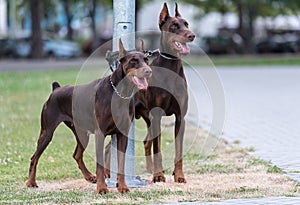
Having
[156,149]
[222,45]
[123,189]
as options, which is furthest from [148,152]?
[222,45]

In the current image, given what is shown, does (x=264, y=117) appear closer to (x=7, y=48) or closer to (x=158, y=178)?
(x=158, y=178)

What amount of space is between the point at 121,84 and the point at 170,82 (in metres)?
0.91

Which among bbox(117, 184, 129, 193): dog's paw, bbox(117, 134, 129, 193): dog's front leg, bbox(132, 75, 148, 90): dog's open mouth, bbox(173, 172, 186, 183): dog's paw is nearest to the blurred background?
bbox(173, 172, 186, 183): dog's paw

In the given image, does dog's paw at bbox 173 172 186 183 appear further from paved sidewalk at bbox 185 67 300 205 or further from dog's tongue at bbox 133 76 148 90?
dog's tongue at bbox 133 76 148 90

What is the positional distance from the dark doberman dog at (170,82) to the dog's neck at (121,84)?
784 mm

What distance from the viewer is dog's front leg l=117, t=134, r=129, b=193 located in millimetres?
7953

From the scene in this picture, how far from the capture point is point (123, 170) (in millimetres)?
8000

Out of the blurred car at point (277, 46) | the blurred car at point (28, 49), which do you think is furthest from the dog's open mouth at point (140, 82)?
the blurred car at point (277, 46)

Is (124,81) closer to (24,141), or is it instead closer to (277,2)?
(24,141)

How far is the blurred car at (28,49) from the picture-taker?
164ft

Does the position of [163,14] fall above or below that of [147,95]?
above

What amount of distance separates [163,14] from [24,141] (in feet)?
15.3

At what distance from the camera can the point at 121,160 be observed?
8.02m

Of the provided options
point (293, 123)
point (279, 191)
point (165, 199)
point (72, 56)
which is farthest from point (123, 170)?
point (72, 56)
